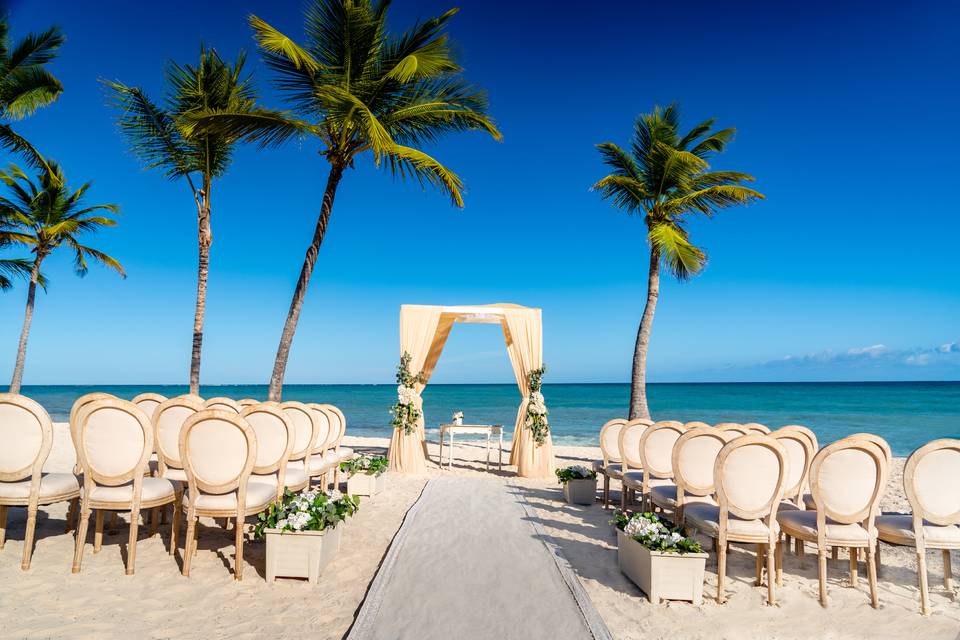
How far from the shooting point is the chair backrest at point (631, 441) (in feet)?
19.4

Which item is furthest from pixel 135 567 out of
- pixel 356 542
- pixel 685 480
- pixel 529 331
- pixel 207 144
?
pixel 207 144

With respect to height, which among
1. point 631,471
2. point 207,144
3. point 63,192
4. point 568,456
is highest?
point 63,192

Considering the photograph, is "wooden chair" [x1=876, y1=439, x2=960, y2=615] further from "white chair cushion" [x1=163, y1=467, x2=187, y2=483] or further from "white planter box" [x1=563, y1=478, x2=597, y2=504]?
"white chair cushion" [x1=163, y1=467, x2=187, y2=483]

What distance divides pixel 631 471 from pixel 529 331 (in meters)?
3.42

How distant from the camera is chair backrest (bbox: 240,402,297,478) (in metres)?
4.43

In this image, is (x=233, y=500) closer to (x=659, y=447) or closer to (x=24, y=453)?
(x=24, y=453)

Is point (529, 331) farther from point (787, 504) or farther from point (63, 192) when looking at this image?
point (63, 192)

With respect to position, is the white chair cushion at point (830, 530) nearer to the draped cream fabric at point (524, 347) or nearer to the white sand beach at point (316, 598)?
the white sand beach at point (316, 598)

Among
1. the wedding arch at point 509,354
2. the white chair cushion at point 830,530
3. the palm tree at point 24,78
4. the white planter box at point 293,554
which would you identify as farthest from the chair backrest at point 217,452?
the palm tree at point 24,78

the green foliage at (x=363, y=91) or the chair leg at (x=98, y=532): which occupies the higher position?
the green foliage at (x=363, y=91)

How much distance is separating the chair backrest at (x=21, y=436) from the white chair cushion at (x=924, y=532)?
236 inches

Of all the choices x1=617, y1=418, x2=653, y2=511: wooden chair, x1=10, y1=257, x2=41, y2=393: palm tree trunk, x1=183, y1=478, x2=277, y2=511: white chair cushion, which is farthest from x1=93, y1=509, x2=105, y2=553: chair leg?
x1=10, y1=257, x2=41, y2=393: palm tree trunk

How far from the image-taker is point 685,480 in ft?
13.9

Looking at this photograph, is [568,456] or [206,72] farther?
[568,456]
